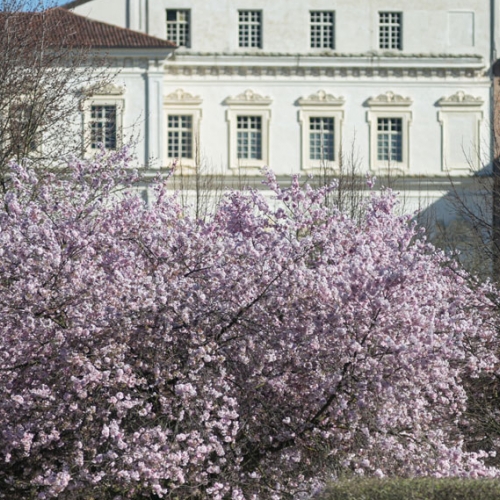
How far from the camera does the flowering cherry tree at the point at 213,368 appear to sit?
1371 cm

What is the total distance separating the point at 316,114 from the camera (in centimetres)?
5938

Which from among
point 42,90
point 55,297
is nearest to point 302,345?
point 55,297

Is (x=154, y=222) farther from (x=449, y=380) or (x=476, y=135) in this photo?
(x=476, y=135)

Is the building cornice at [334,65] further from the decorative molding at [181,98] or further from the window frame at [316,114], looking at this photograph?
the window frame at [316,114]

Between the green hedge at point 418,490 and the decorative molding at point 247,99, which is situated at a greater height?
the decorative molding at point 247,99

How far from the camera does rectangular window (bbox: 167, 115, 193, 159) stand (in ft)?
190

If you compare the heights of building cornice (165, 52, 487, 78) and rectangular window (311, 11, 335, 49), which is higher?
rectangular window (311, 11, 335, 49)

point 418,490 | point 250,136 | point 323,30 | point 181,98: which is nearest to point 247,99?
point 250,136

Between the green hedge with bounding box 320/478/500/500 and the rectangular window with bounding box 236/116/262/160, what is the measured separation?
47.8 meters

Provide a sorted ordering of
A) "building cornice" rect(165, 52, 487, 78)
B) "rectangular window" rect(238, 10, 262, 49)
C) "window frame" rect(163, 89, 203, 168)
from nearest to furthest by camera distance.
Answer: "window frame" rect(163, 89, 203, 168)
"building cornice" rect(165, 52, 487, 78)
"rectangular window" rect(238, 10, 262, 49)

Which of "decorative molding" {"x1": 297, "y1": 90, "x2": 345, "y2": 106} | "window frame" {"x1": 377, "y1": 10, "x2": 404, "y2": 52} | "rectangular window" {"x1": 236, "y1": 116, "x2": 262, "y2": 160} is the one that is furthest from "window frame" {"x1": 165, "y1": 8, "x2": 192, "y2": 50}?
"window frame" {"x1": 377, "y1": 10, "x2": 404, "y2": 52}

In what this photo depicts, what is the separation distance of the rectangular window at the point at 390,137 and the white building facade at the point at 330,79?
0.04 metres

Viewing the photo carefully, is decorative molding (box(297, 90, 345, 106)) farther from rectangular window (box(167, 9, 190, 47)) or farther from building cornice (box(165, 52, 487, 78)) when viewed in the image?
rectangular window (box(167, 9, 190, 47))

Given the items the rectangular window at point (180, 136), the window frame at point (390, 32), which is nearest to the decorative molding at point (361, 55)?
the window frame at point (390, 32)
